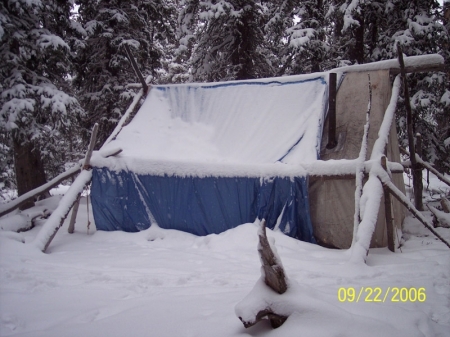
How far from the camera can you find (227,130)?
6.90m

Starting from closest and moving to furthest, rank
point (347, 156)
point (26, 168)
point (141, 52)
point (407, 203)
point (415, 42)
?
point (407, 203)
point (347, 156)
point (26, 168)
point (415, 42)
point (141, 52)

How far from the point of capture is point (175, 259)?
15.0 feet

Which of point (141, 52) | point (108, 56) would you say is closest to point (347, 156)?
point (141, 52)

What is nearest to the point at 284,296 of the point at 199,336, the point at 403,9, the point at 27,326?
the point at 199,336

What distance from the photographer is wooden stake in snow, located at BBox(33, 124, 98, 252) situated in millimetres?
4991

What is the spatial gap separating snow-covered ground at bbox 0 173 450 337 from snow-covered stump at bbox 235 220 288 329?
0.21 feet

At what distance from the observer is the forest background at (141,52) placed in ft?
25.1

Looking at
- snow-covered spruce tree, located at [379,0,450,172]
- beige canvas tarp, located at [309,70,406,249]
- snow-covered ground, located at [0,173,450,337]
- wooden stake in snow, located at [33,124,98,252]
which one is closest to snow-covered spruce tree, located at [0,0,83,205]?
wooden stake in snow, located at [33,124,98,252]

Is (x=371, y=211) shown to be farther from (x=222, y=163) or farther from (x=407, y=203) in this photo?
(x=222, y=163)

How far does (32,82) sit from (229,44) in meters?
7.55

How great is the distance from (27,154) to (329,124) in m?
7.79

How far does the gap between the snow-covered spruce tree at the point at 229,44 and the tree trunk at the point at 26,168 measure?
7.07 metres
